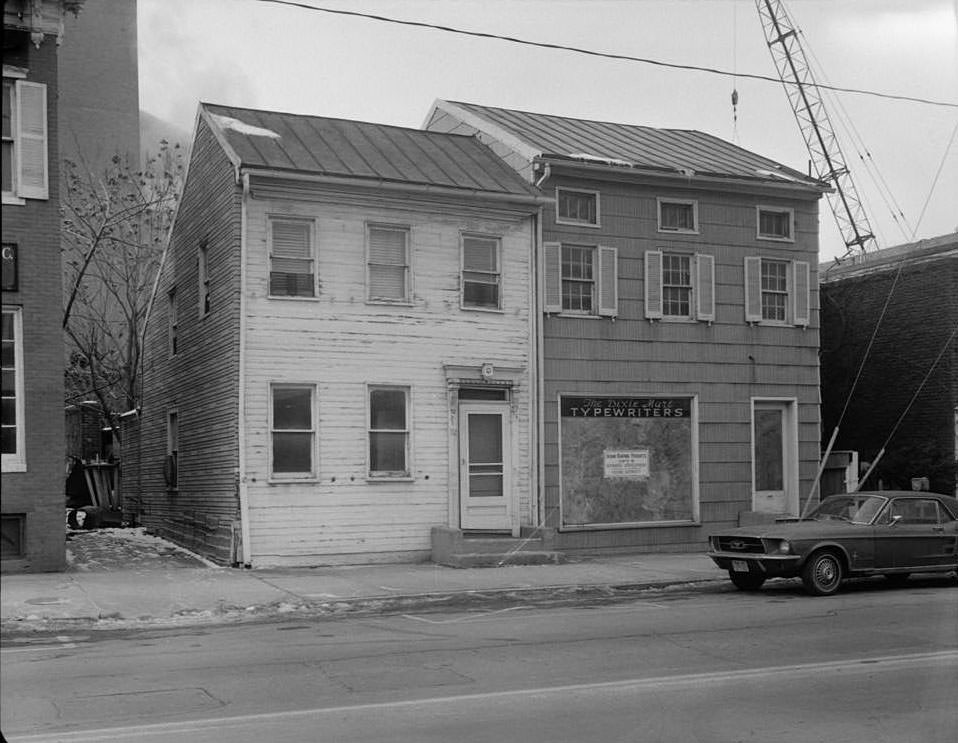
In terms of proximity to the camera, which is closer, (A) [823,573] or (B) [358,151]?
(B) [358,151]

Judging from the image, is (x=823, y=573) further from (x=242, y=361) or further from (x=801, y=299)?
(x=242, y=361)

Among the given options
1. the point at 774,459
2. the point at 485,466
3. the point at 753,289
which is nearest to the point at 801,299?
the point at 753,289

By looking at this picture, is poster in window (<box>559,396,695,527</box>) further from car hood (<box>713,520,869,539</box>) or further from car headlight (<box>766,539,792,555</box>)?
car headlight (<box>766,539,792,555</box>)

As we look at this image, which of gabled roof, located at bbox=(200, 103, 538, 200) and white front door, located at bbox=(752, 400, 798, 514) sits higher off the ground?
gabled roof, located at bbox=(200, 103, 538, 200)

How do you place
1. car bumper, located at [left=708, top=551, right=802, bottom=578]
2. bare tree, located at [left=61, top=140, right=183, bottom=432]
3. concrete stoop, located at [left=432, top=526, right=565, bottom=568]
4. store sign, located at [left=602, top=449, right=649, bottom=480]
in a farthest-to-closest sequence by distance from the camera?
concrete stoop, located at [left=432, top=526, right=565, bottom=568] → car bumper, located at [left=708, top=551, right=802, bottom=578] → store sign, located at [left=602, top=449, right=649, bottom=480] → bare tree, located at [left=61, top=140, right=183, bottom=432]

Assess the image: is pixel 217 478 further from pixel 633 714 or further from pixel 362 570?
pixel 362 570

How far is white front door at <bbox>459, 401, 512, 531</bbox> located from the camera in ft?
46.6

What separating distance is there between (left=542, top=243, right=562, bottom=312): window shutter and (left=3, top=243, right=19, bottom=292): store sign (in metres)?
12.5

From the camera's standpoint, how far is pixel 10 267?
4.88ft

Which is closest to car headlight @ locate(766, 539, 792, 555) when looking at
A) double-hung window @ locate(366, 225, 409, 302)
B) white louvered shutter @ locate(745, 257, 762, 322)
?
white louvered shutter @ locate(745, 257, 762, 322)

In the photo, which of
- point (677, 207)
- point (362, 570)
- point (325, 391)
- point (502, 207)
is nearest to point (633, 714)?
point (677, 207)

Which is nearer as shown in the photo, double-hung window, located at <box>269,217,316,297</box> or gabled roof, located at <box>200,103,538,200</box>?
gabled roof, located at <box>200,103,538,200</box>

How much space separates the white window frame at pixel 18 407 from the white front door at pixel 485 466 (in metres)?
12.8

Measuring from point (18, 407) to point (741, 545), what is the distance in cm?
793
